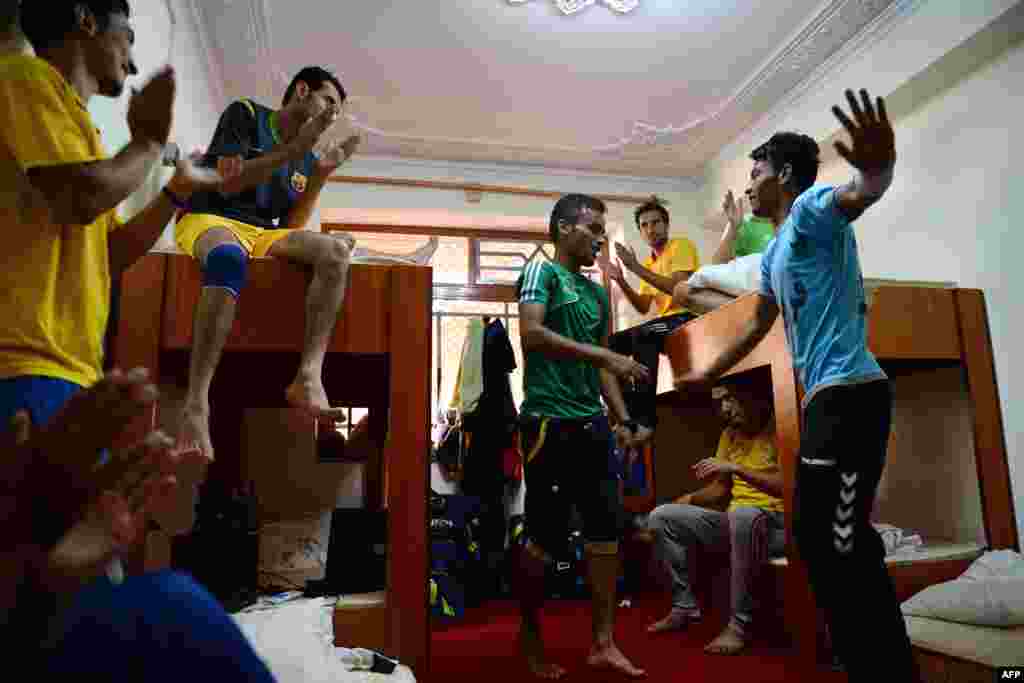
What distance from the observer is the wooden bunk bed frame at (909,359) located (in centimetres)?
220

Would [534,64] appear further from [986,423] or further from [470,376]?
[986,423]

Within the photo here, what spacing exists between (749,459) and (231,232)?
202 centimetres

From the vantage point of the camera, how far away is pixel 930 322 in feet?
8.58

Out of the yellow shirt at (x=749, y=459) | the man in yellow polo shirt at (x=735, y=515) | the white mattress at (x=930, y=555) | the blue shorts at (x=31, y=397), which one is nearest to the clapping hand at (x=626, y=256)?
the man in yellow polo shirt at (x=735, y=515)

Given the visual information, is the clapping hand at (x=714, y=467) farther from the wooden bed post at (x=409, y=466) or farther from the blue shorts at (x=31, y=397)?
the blue shorts at (x=31, y=397)

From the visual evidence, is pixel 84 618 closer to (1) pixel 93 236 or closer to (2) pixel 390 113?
(1) pixel 93 236

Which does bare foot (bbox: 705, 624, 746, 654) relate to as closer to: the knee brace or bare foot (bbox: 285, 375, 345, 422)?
bare foot (bbox: 285, 375, 345, 422)

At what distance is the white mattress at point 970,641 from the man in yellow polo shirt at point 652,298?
1.00m

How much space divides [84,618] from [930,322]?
2819 mm

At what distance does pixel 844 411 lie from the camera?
140cm

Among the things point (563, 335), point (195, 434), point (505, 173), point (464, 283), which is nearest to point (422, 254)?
point (563, 335)

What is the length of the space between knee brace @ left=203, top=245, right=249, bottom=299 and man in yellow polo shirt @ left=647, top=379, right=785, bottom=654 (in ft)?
5.81

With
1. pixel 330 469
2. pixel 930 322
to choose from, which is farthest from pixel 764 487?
pixel 330 469

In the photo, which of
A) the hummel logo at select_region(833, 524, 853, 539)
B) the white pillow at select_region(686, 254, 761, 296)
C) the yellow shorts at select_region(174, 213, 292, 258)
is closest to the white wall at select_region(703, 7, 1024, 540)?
the white pillow at select_region(686, 254, 761, 296)
